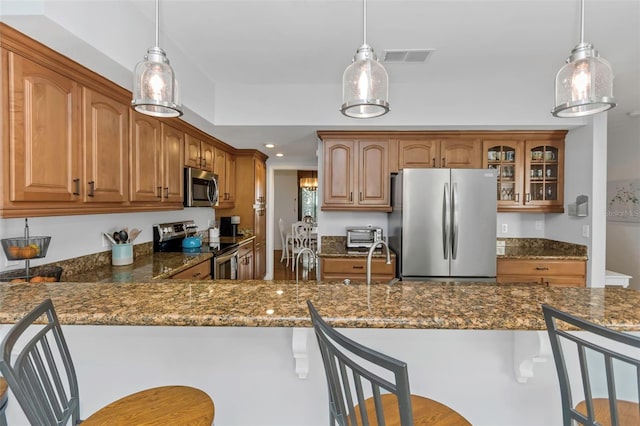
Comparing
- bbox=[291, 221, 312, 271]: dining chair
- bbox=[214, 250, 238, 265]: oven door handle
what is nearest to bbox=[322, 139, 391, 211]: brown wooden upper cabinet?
bbox=[214, 250, 238, 265]: oven door handle

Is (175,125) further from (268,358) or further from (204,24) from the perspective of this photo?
(268,358)

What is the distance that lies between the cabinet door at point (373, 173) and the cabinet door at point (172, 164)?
1.82 m

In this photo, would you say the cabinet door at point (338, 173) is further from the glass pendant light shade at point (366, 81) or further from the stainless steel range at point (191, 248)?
the glass pendant light shade at point (366, 81)

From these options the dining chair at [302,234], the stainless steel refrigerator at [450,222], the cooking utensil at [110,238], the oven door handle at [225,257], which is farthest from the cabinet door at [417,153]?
the dining chair at [302,234]

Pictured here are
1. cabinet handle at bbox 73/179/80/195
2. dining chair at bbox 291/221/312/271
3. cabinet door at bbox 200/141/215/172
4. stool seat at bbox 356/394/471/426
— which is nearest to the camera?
stool seat at bbox 356/394/471/426

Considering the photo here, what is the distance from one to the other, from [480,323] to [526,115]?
3.00 m

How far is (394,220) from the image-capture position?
139 inches

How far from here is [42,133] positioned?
5.53ft

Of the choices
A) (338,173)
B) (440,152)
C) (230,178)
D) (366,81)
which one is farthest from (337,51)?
(230,178)

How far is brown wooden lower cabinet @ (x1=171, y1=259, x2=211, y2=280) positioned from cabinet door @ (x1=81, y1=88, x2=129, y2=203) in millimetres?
734

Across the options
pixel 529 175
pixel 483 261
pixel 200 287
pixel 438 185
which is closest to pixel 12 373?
pixel 200 287

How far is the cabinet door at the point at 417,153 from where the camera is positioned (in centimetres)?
351

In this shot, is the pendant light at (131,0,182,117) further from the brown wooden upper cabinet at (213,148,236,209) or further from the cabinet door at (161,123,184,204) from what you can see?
the brown wooden upper cabinet at (213,148,236,209)

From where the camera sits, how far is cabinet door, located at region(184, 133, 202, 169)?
341 cm
